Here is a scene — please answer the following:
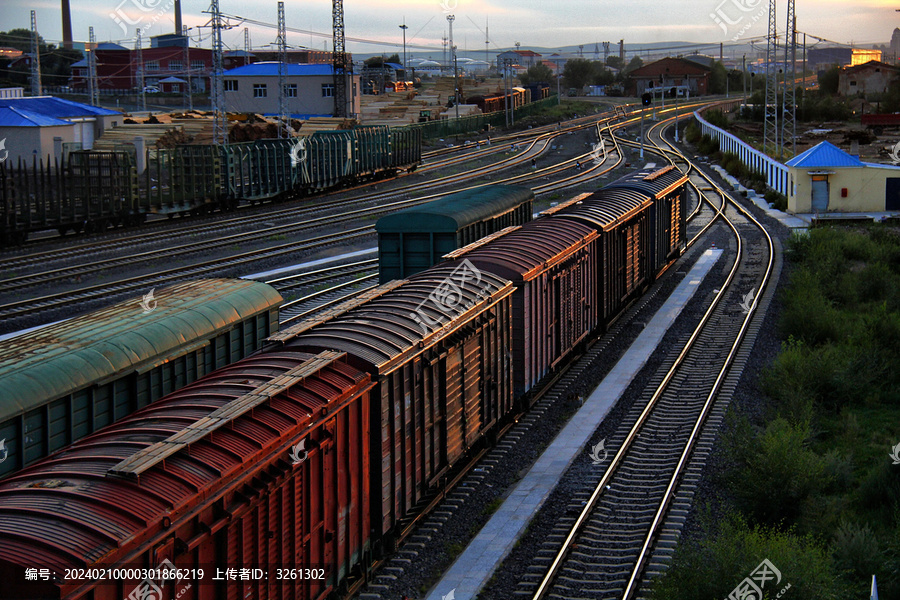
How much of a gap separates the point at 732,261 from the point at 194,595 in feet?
100

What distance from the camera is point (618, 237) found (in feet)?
81.4

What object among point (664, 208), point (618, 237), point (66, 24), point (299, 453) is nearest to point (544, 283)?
point (618, 237)

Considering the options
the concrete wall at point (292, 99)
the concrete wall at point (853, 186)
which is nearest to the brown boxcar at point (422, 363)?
the concrete wall at point (853, 186)

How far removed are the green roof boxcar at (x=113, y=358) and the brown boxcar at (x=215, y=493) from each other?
6.99 ft

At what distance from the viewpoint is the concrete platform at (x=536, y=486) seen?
40.3 ft

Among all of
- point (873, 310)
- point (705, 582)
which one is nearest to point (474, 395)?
point (705, 582)

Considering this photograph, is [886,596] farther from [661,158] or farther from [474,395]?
[661,158]

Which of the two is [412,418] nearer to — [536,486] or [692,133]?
[536,486]

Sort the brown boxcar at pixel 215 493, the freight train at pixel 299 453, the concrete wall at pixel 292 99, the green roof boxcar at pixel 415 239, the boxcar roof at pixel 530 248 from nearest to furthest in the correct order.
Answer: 1. the brown boxcar at pixel 215 493
2. the freight train at pixel 299 453
3. the boxcar roof at pixel 530 248
4. the green roof boxcar at pixel 415 239
5. the concrete wall at pixel 292 99

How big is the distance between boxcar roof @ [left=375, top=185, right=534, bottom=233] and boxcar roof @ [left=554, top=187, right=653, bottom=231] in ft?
6.31

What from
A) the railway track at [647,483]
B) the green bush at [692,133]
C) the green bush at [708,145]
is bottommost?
the railway track at [647,483]

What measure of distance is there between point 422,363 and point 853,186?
3923 cm

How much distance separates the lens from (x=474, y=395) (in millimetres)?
15180

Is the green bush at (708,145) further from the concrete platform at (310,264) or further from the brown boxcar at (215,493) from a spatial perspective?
the brown boxcar at (215,493)
